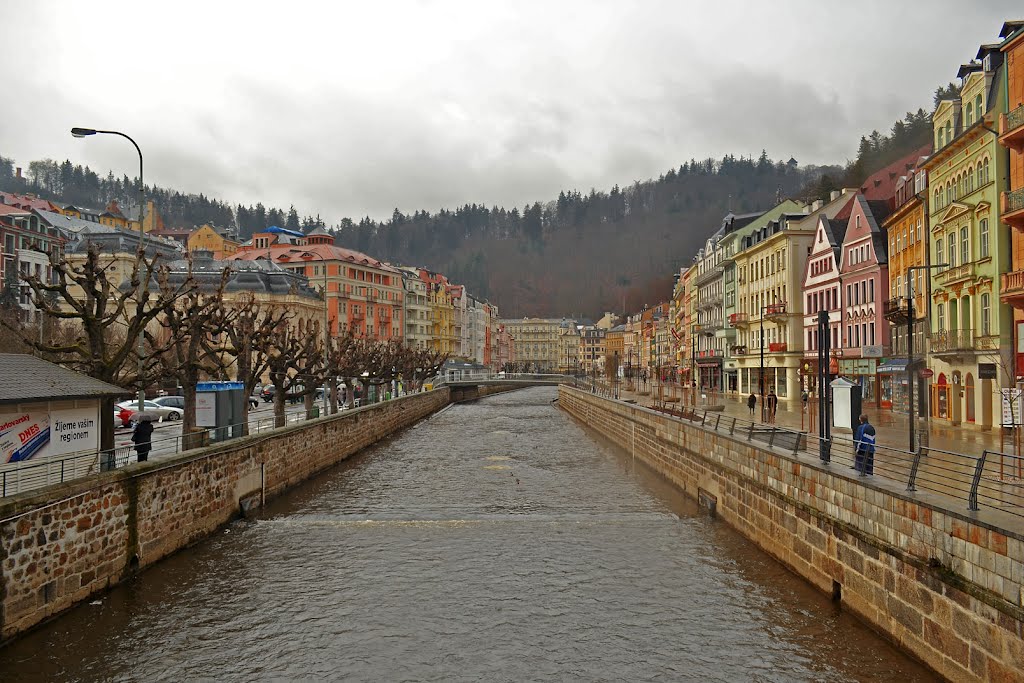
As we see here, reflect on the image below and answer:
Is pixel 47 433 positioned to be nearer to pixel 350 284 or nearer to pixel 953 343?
pixel 953 343

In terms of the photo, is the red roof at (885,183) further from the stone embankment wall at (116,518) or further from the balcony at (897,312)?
the stone embankment wall at (116,518)

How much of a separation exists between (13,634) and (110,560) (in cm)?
367

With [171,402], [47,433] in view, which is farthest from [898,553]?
[171,402]

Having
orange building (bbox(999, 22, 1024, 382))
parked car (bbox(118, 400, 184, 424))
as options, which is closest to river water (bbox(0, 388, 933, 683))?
orange building (bbox(999, 22, 1024, 382))

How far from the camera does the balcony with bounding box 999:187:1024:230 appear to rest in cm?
Answer: 2753

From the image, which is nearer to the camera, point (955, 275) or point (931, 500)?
point (931, 500)

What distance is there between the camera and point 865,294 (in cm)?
5162

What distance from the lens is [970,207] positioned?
34719mm

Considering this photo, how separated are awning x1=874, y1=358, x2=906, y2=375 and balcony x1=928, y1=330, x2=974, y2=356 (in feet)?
11.9

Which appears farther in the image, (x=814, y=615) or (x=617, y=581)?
(x=617, y=581)

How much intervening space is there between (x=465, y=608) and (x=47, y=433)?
378 inches

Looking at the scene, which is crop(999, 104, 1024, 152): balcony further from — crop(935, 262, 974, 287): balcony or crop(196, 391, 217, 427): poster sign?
crop(196, 391, 217, 427): poster sign

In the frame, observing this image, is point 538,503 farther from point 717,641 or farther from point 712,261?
point 712,261

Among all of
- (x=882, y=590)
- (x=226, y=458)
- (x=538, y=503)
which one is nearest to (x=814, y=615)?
(x=882, y=590)
